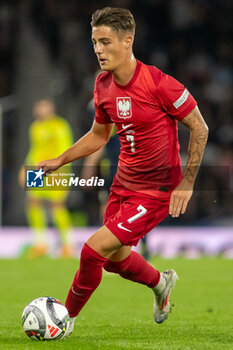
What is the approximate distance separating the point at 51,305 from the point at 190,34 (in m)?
10.7

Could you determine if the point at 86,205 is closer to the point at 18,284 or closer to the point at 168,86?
the point at 18,284

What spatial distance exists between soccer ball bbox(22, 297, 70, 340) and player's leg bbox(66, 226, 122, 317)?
0.13 m

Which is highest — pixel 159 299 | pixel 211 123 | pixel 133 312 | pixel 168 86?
pixel 168 86

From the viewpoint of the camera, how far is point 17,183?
44.0 ft

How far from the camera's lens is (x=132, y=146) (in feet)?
14.9

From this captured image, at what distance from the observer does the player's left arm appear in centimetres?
423

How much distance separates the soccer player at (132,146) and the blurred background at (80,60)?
311 inches

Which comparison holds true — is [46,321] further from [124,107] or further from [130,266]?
[124,107]

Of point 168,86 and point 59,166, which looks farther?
point 59,166

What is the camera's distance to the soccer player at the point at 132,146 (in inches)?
170

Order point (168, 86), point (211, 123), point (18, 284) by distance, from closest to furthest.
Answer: point (168, 86)
point (18, 284)
point (211, 123)

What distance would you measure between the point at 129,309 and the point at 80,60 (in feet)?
29.5

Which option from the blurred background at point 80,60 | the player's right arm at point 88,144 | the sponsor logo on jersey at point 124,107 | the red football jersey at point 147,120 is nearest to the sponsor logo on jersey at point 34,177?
the player's right arm at point 88,144

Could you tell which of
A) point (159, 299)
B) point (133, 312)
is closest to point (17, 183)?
point (133, 312)
